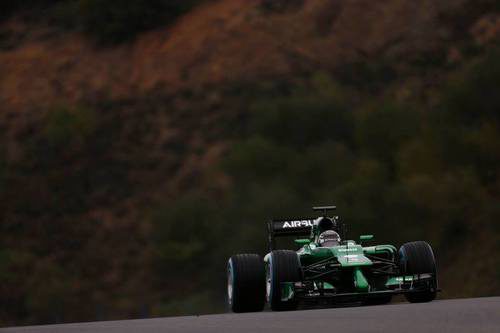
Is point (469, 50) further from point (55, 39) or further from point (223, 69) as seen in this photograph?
point (55, 39)

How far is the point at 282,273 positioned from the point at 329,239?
2.10 metres

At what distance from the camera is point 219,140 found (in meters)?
56.2

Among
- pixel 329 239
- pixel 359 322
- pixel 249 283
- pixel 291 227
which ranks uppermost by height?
pixel 291 227

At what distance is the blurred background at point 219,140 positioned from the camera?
4653 centimetres

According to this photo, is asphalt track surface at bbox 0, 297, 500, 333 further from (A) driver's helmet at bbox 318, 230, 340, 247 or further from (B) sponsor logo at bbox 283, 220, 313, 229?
(B) sponsor logo at bbox 283, 220, 313, 229

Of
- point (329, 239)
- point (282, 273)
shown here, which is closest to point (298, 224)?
point (329, 239)

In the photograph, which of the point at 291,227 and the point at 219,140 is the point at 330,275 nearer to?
the point at 291,227

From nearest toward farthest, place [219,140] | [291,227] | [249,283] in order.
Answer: [249,283] → [291,227] → [219,140]

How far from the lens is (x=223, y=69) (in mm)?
61312

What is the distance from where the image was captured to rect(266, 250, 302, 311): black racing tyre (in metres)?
18.2

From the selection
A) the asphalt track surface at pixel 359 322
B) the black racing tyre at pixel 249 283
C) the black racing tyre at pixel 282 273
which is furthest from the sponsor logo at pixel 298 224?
the asphalt track surface at pixel 359 322

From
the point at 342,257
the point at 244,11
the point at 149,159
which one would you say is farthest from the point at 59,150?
the point at 342,257

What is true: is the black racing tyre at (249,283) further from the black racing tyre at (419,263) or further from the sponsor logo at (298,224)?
the black racing tyre at (419,263)

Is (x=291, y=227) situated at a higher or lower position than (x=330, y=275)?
higher
